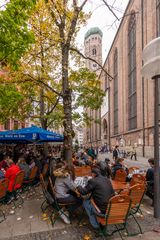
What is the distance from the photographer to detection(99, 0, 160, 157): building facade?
3304 cm

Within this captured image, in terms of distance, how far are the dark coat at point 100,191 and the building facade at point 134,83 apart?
19106 mm

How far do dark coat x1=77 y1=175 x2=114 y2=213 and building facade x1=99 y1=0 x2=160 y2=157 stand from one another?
19106 mm

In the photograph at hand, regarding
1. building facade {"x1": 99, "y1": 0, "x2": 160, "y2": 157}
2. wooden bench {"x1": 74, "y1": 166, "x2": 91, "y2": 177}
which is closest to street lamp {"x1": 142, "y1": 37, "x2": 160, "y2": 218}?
wooden bench {"x1": 74, "y1": 166, "x2": 91, "y2": 177}

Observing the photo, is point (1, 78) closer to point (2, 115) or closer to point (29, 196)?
point (2, 115)

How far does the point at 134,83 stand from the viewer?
42.3 meters

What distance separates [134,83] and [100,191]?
38621mm

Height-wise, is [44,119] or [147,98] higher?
[147,98]

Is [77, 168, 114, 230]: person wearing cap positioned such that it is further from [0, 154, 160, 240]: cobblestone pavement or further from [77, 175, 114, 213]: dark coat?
[0, 154, 160, 240]: cobblestone pavement

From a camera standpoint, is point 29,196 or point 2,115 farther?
point 2,115

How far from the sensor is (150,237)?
525cm

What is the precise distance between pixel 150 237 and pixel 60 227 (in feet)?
6.23

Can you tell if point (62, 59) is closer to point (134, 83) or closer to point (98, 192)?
point (98, 192)

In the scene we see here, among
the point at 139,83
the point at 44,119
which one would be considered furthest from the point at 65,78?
the point at 139,83

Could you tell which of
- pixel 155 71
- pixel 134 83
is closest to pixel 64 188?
pixel 155 71
